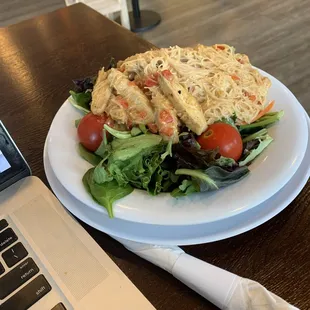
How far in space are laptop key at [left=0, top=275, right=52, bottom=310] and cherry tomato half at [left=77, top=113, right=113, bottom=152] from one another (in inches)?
10.1

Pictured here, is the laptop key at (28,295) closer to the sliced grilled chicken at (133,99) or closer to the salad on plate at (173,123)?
the salad on plate at (173,123)

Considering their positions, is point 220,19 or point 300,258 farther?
point 220,19

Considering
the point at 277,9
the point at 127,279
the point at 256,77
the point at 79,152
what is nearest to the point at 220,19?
the point at 277,9

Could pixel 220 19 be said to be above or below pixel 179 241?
below

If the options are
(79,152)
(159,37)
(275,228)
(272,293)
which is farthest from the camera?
(159,37)

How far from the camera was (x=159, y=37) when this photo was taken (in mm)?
2656

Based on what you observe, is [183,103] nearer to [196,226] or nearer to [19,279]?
[196,226]

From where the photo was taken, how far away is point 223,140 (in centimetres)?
63

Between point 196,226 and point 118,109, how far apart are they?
0.89 ft

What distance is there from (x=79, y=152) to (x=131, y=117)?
0.37ft

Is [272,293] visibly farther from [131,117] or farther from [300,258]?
[131,117]

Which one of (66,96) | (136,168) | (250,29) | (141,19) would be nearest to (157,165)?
(136,168)

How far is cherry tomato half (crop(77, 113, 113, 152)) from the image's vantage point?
0.70 meters

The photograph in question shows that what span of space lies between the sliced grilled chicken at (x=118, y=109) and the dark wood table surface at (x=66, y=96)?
0.58ft
